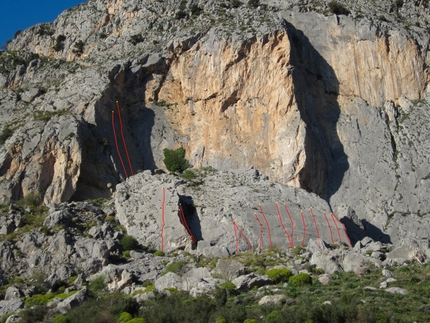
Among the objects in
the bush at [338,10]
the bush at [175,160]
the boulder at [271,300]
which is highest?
the bush at [338,10]

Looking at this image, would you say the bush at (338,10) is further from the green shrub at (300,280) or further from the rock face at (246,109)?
the green shrub at (300,280)

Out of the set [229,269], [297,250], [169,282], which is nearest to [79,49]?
[297,250]

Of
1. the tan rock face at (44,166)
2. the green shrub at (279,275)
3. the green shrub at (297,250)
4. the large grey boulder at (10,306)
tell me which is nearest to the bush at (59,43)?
the tan rock face at (44,166)

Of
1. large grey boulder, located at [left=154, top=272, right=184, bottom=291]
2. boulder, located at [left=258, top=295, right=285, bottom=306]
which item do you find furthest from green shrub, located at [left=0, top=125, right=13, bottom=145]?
boulder, located at [left=258, top=295, right=285, bottom=306]

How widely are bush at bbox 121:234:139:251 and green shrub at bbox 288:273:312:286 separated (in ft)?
35.3

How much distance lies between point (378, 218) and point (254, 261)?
1624 cm

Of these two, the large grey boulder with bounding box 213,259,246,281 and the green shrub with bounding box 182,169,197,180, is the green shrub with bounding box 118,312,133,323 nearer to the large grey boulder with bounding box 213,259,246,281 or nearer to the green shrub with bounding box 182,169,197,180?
the large grey boulder with bounding box 213,259,246,281

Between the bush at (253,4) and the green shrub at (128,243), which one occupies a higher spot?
the bush at (253,4)

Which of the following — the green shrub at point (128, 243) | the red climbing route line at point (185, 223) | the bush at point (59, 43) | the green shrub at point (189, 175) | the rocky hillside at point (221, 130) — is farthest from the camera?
the bush at point (59, 43)

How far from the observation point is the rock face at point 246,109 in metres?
42.1

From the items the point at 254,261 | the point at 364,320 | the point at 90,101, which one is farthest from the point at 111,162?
the point at 364,320

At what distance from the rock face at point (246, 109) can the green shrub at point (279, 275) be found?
37.9ft

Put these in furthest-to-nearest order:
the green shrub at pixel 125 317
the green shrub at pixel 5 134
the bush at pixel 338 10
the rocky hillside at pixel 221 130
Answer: the bush at pixel 338 10 < the green shrub at pixel 5 134 < the rocky hillside at pixel 221 130 < the green shrub at pixel 125 317

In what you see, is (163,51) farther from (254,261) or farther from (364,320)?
(364,320)
